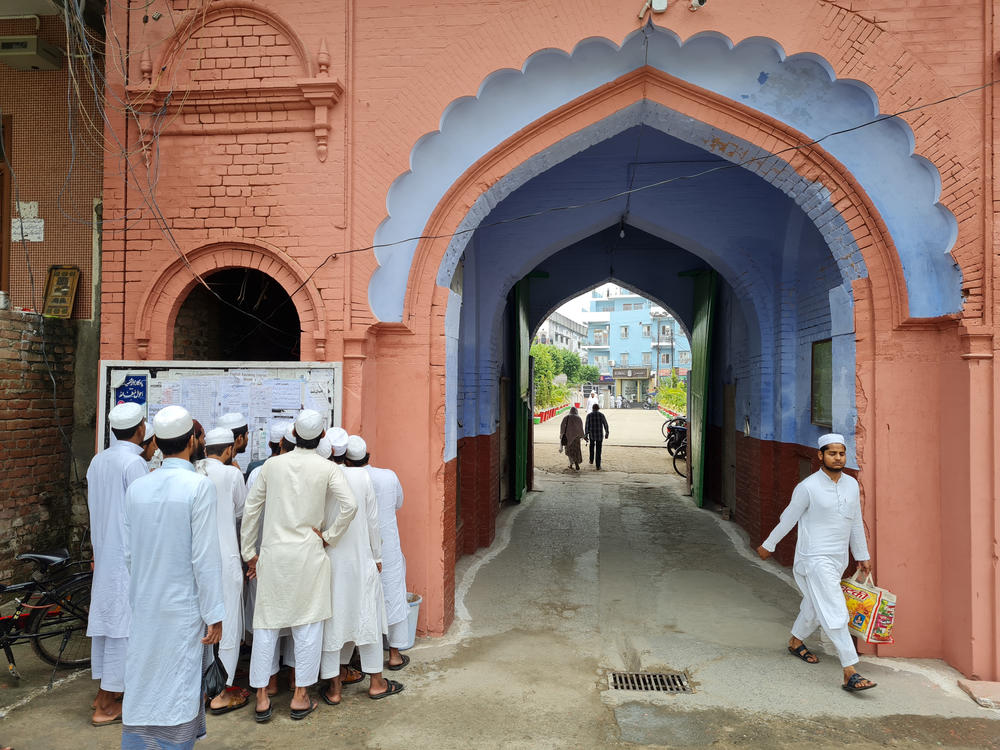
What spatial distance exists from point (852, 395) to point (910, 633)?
1.62 m

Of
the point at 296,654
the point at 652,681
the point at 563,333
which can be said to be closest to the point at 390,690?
Result: the point at 296,654

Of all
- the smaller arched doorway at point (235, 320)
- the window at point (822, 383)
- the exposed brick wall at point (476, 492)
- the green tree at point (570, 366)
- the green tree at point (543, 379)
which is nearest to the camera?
the smaller arched doorway at point (235, 320)

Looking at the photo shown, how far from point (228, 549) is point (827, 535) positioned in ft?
11.9

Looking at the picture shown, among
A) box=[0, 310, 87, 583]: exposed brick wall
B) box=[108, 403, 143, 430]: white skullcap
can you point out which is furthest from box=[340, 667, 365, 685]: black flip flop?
box=[0, 310, 87, 583]: exposed brick wall

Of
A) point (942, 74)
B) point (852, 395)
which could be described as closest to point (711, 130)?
point (942, 74)

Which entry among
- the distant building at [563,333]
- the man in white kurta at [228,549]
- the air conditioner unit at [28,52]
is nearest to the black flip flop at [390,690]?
the man in white kurta at [228,549]

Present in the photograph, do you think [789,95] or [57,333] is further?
[57,333]

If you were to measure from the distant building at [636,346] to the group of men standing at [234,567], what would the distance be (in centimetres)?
Answer: 5747

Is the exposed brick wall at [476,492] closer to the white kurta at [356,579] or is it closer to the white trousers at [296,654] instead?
the white kurta at [356,579]

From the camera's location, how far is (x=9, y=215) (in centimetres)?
606

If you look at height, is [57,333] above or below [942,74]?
below

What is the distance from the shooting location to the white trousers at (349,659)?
146 inches

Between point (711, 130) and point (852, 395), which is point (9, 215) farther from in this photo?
point (852, 395)

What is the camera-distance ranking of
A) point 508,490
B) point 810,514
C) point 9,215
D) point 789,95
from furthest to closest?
point 508,490
point 9,215
point 789,95
point 810,514
